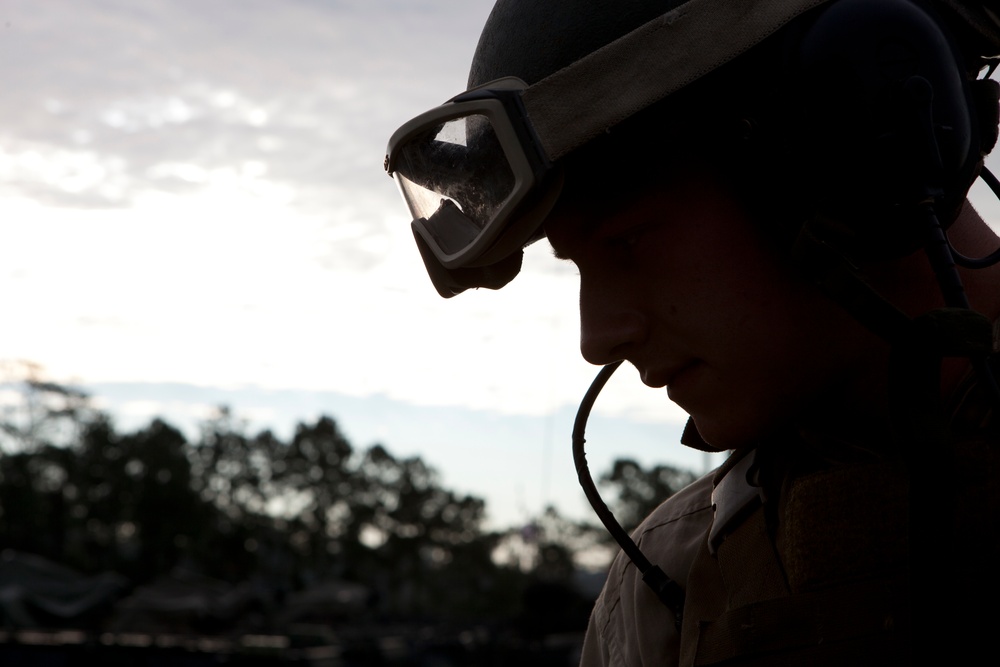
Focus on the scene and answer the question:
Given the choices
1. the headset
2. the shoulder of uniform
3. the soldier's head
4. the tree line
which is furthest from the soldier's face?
the tree line

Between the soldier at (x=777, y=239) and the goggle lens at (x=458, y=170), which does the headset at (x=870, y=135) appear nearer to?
the soldier at (x=777, y=239)

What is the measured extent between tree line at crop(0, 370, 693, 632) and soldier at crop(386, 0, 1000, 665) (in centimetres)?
4323

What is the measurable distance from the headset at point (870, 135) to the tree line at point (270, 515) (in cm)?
4348

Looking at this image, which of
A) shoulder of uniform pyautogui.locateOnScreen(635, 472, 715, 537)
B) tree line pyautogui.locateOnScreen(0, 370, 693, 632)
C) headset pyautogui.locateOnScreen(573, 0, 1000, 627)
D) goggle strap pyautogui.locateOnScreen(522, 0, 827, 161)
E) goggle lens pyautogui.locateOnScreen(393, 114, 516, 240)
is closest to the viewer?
headset pyautogui.locateOnScreen(573, 0, 1000, 627)

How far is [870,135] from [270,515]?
71.3 meters

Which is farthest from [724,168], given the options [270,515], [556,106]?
[270,515]

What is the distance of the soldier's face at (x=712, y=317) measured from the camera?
1.30m

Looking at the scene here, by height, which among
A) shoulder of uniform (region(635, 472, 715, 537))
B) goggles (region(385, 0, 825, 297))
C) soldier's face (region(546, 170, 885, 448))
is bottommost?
shoulder of uniform (region(635, 472, 715, 537))

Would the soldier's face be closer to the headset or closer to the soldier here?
the soldier

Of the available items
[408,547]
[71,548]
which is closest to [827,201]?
[71,548]

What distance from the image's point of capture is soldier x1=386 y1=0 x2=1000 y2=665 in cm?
117

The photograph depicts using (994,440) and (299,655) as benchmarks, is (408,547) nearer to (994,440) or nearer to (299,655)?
(299,655)

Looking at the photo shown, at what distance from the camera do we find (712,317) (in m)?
1.30

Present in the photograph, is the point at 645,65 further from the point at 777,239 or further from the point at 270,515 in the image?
the point at 270,515
